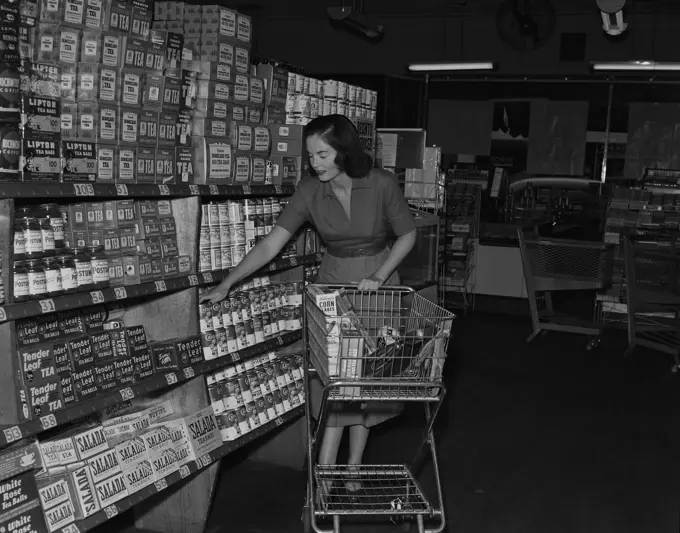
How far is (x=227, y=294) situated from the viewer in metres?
4.43

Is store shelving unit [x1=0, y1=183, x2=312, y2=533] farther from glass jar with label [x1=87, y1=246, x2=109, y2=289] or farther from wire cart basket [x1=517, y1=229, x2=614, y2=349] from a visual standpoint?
wire cart basket [x1=517, y1=229, x2=614, y2=349]

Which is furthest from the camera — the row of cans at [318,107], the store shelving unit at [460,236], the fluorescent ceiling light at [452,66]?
the fluorescent ceiling light at [452,66]

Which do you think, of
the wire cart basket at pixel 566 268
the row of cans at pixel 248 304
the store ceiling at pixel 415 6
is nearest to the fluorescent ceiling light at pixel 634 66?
the store ceiling at pixel 415 6

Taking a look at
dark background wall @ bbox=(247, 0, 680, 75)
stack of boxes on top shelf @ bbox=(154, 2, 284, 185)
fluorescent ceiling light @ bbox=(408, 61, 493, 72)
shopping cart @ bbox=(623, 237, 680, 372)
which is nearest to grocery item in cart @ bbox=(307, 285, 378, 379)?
stack of boxes on top shelf @ bbox=(154, 2, 284, 185)

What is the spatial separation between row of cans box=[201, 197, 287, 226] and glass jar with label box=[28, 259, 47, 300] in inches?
45.7

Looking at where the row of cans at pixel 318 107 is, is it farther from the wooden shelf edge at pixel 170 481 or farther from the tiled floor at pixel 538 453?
the tiled floor at pixel 538 453

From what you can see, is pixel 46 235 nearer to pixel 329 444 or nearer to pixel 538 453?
pixel 329 444

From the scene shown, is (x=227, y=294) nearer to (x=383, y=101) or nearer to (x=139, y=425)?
(x=139, y=425)

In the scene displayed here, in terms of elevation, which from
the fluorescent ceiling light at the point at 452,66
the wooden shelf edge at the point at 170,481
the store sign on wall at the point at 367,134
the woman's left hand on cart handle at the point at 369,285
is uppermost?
the fluorescent ceiling light at the point at 452,66

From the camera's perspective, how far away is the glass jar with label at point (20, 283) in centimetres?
308

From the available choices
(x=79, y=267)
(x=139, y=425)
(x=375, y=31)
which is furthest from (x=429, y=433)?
(x=375, y=31)

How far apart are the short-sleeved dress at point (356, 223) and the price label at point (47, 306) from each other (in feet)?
4.61

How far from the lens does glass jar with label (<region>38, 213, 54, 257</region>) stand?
327 centimetres

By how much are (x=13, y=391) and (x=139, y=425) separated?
2.91 feet
